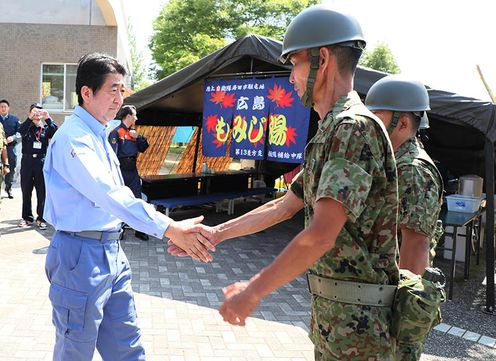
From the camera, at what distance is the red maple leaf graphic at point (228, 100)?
8.11m

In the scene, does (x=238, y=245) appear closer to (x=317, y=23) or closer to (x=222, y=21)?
(x=317, y=23)

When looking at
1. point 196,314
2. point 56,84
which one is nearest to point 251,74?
point 196,314

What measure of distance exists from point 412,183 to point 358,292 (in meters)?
0.93

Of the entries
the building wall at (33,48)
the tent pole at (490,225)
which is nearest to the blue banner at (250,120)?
the tent pole at (490,225)

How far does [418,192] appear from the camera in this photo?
2.39 m

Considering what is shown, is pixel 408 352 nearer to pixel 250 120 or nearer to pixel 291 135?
pixel 291 135

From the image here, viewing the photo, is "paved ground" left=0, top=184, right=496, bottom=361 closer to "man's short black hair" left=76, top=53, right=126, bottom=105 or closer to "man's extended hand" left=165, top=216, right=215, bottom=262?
"man's extended hand" left=165, top=216, right=215, bottom=262

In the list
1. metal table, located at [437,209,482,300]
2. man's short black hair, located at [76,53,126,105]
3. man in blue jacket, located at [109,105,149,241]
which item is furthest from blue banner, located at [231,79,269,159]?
man's short black hair, located at [76,53,126,105]

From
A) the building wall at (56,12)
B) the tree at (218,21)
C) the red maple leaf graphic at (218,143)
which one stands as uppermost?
the tree at (218,21)

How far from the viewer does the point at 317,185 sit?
5.44 ft

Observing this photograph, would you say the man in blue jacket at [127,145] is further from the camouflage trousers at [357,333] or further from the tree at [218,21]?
the tree at [218,21]

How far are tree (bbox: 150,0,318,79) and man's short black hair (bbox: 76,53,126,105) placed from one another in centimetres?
2677

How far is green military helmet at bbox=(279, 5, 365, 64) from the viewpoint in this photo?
170cm

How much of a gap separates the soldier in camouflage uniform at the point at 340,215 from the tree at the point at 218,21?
27737 mm
